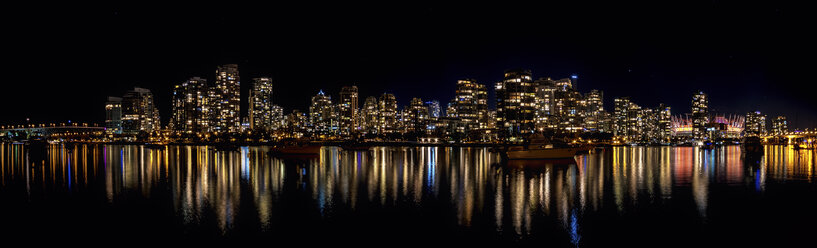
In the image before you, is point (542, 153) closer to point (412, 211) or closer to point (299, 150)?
point (299, 150)

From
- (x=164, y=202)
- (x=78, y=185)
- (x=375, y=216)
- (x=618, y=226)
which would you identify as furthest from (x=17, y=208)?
(x=618, y=226)

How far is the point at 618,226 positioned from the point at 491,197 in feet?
21.2

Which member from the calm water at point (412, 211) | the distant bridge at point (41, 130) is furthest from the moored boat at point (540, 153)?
the distant bridge at point (41, 130)

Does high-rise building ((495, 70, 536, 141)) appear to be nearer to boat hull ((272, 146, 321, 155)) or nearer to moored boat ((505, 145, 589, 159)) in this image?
boat hull ((272, 146, 321, 155))

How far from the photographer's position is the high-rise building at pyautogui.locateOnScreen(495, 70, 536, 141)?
16762 centimetres

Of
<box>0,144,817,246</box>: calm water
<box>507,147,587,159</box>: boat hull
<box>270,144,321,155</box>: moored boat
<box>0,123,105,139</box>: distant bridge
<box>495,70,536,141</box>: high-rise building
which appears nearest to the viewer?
<box>0,144,817,246</box>: calm water

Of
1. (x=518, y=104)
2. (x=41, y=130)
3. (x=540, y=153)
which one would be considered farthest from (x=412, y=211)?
(x=41, y=130)

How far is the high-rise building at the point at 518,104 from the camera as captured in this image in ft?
550

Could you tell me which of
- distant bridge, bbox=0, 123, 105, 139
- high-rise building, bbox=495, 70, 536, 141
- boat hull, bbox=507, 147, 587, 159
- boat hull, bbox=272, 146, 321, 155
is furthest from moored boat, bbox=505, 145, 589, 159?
distant bridge, bbox=0, 123, 105, 139

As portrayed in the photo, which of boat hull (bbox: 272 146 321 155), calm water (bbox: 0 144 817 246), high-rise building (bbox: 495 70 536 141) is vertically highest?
high-rise building (bbox: 495 70 536 141)

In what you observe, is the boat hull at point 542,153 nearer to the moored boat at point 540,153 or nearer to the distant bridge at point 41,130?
the moored boat at point 540,153

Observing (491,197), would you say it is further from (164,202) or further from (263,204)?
(164,202)

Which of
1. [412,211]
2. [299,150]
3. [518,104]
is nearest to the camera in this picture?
[412,211]

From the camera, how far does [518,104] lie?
168 meters
